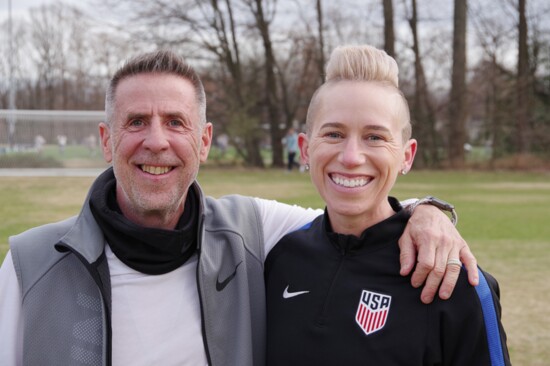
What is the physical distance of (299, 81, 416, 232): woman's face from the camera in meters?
2.57

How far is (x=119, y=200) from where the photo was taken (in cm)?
285

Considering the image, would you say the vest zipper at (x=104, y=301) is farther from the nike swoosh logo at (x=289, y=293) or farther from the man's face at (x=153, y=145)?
the nike swoosh logo at (x=289, y=293)

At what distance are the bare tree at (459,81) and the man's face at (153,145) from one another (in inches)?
1170

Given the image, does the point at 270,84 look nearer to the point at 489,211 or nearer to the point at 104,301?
the point at 489,211

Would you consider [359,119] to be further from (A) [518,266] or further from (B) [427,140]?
(B) [427,140]

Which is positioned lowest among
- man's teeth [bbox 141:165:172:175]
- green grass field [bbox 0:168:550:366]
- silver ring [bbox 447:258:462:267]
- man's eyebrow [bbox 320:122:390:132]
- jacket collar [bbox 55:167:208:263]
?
green grass field [bbox 0:168:550:366]

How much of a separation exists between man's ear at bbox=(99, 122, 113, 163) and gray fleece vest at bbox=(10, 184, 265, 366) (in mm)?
249

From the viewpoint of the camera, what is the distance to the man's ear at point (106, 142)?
2832mm

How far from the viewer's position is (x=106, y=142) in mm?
2877

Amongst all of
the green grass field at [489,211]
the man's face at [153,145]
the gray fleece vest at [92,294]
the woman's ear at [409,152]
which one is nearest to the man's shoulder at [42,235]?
the gray fleece vest at [92,294]

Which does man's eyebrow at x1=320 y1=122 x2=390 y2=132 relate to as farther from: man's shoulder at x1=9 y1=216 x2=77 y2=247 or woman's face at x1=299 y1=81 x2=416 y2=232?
man's shoulder at x1=9 y1=216 x2=77 y2=247

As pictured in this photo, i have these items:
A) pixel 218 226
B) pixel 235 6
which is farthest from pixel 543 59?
pixel 218 226

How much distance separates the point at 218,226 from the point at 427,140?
31120mm

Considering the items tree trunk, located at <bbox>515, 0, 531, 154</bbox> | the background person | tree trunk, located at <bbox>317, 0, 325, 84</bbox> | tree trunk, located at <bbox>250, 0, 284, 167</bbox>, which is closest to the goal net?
the background person
